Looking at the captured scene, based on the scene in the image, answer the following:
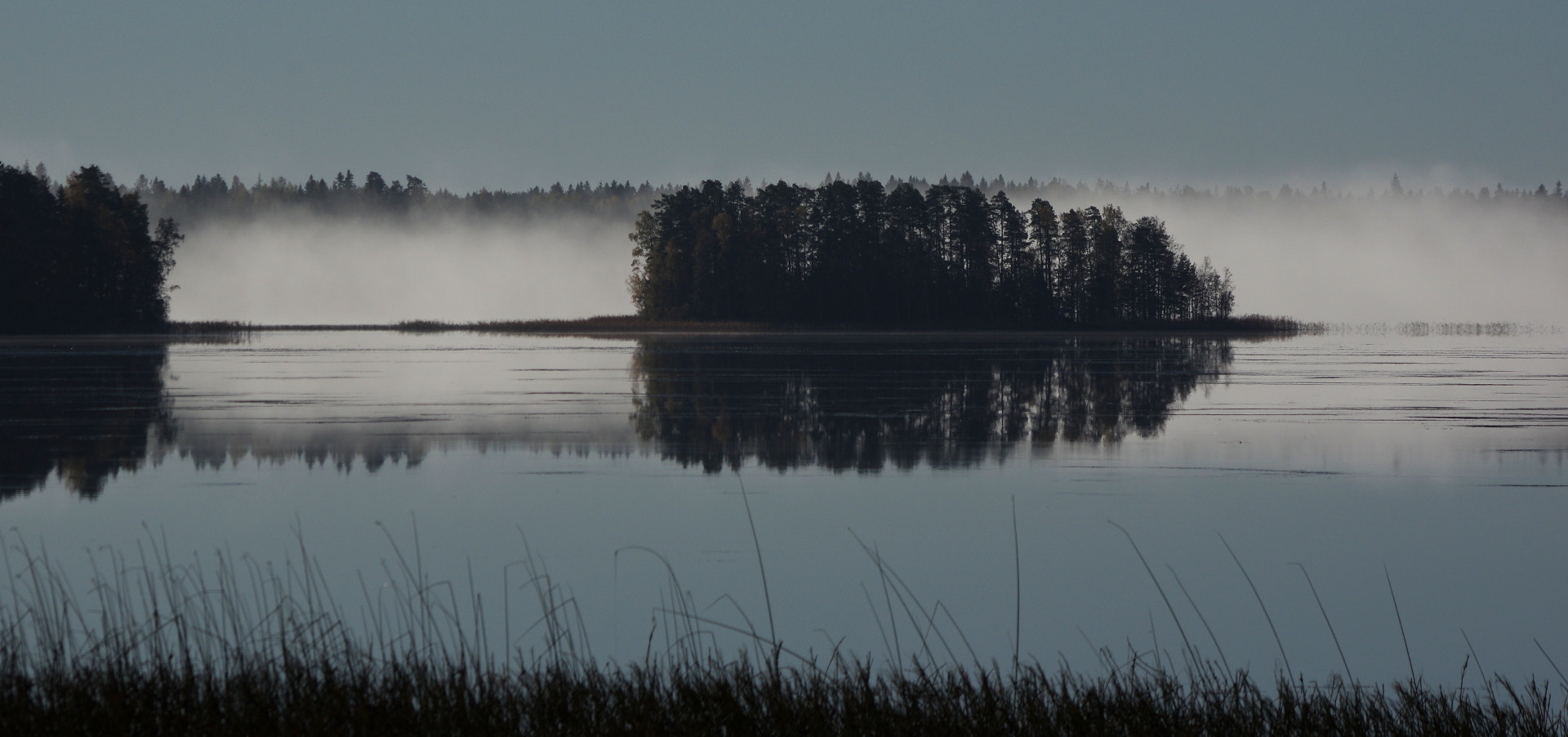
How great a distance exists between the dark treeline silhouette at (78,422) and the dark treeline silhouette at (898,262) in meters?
77.5

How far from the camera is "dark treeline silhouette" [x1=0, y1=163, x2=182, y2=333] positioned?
86.6 metres

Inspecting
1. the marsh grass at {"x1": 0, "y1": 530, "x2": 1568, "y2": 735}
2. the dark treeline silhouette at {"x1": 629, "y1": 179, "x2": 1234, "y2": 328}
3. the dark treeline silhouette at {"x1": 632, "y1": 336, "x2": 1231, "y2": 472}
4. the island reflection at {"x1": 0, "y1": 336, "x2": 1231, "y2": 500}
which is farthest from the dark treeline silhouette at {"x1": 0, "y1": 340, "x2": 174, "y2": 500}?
the dark treeline silhouette at {"x1": 629, "y1": 179, "x2": 1234, "y2": 328}

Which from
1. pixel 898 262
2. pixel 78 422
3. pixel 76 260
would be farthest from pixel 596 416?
pixel 898 262

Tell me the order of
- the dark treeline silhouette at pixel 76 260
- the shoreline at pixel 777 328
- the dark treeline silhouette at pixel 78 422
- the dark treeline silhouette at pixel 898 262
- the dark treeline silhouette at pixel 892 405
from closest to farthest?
the dark treeline silhouette at pixel 78 422
the dark treeline silhouette at pixel 892 405
the dark treeline silhouette at pixel 76 260
the shoreline at pixel 777 328
the dark treeline silhouette at pixel 898 262

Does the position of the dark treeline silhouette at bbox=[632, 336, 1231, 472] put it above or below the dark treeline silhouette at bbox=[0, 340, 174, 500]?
below

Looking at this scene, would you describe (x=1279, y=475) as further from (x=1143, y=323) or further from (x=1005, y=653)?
(x=1143, y=323)

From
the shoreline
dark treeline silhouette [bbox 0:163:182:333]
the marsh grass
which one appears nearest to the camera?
the marsh grass

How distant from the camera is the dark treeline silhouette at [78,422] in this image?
1533cm

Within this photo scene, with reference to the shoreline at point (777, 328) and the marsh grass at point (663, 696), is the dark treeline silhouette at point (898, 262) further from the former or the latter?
the marsh grass at point (663, 696)

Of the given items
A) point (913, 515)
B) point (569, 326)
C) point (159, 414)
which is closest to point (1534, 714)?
point (913, 515)

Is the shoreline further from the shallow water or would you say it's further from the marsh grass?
the marsh grass

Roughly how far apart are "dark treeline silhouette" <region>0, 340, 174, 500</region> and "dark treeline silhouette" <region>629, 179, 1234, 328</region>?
77.5m

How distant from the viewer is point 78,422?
70.3ft

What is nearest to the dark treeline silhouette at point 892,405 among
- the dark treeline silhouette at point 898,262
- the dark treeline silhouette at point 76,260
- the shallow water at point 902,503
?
the shallow water at point 902,503
